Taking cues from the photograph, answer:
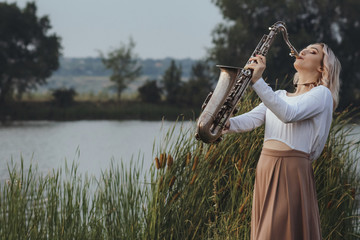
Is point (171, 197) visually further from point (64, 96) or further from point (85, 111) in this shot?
point (64, 96)

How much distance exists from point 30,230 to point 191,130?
5.14ft

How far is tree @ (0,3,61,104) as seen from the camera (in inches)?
1718

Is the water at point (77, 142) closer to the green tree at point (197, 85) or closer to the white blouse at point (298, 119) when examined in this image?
the green tree at point (197, 85)

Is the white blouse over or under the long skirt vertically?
over

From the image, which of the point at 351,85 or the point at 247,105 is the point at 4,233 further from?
the point at 351,85

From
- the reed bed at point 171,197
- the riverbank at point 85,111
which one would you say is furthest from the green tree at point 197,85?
the reed bed at point 171,197

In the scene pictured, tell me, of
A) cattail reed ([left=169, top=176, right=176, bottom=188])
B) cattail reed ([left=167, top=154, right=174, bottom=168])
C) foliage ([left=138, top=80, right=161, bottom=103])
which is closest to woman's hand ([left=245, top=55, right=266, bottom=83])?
cattail reed ([left=167, top=154, right=174, bottom=168])

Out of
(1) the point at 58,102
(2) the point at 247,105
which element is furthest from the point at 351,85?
(2) the point at 247,105

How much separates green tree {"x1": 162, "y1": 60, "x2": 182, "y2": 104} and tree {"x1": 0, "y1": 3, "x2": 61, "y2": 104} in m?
9.01

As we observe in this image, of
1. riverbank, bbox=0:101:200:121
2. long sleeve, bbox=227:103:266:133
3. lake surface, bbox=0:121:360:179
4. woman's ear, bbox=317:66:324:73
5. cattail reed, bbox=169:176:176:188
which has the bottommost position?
lake surface, bbox=0:121:360:179

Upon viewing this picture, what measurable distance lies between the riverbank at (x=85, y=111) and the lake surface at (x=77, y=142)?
0.57m

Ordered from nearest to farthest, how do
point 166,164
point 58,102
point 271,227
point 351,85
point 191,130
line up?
point 271,227
point 166,164
point 191,130
point 351,85
point 58,102

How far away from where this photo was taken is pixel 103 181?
474 cm

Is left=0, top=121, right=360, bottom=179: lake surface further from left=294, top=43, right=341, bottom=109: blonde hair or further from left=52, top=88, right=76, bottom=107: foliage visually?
left=294, top=43, right=341, bottom=109: blonde hair
